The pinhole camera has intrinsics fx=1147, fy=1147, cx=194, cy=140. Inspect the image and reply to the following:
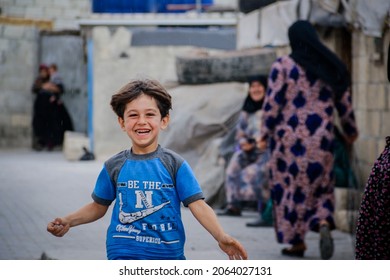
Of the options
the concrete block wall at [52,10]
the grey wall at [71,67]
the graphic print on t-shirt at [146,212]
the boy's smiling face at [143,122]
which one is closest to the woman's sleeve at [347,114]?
the grey wall at [71,67]

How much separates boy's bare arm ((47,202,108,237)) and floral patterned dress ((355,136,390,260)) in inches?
30.9

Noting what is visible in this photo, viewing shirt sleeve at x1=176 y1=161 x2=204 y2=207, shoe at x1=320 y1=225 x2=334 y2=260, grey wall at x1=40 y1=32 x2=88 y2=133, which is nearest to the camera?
shirt sleeve at x1=176 y1=161 x2=204 y2=207

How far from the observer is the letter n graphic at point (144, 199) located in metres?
3.33

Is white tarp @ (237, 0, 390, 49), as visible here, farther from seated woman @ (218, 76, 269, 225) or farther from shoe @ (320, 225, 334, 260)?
shoe @ (320, 225, 334, 260)

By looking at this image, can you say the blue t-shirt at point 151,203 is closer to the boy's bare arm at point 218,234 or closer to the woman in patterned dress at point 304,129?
the boy's bare arm at point 218,234

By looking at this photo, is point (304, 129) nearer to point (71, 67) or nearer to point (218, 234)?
point (71, 67)

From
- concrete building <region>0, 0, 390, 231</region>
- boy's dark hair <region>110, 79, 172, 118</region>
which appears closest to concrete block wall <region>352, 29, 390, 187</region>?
concrete building <region>0, 0, 390, 231</region>

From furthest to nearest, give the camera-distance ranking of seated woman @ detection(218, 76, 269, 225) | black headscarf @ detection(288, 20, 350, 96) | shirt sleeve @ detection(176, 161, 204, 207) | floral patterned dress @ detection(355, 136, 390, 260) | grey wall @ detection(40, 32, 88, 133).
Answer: seated woman @ detection(218, 76, 269, 225), grey wall @ detection(40, 32, 88, 133), black headscarf @ detection(288, 20, 350, 96), shirt sleeve @ detection(176, 161, 204, 207), floral patterned dress @ detection(355, 136, 390, 260)

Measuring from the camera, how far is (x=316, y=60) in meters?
5.39

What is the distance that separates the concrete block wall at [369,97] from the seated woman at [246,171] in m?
0.58

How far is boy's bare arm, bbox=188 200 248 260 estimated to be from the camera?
3256mm

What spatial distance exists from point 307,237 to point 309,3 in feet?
4.73
